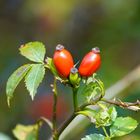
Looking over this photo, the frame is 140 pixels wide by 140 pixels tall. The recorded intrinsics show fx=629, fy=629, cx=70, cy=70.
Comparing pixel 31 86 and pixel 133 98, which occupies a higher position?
pixel 31 86

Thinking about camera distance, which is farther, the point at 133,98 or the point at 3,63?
the point at 3,63

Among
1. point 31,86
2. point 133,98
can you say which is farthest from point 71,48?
point 31,86

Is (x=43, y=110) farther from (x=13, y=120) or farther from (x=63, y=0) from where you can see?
(x=63, y=0)

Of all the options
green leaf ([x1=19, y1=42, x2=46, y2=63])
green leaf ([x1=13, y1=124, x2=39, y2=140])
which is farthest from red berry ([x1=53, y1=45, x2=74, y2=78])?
green leaf ([x1=13, y1=124, x2=39, y2=140])

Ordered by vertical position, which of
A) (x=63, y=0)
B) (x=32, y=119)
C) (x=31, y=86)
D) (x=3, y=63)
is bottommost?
(x=32, y=119)

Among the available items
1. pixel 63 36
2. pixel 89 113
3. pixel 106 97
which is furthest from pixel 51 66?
pixel 63 36

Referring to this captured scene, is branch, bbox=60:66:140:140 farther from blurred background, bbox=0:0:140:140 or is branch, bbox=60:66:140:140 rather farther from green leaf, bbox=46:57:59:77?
blurred background, bbox=0:0:140:140

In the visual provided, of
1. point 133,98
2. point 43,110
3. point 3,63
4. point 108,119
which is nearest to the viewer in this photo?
point 108,119

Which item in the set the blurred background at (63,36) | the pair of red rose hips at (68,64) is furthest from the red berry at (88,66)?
the blurred background at (63,36)
